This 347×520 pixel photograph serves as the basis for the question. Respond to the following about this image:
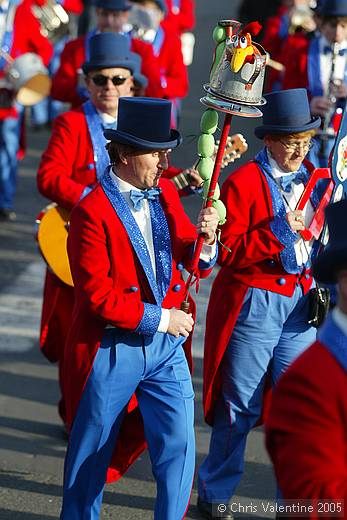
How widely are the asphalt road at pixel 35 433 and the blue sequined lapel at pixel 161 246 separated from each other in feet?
1.17

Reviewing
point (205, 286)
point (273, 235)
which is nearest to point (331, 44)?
point (205, 286)

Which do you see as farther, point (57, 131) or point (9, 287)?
point (9, 287)

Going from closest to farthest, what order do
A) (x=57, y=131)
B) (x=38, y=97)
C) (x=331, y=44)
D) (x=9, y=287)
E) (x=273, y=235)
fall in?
(x=273, y=235) → (x=57, y=131) → (x=331, y=44) → (x=9, y=287) → (x=38, y=97)

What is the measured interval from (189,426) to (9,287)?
4.82 metres

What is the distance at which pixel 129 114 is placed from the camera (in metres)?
4.86

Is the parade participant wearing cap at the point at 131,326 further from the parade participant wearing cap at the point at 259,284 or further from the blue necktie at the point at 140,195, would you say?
the parade participant wearing cap at the point at 259,284

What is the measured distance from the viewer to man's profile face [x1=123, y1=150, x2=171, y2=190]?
4.84m

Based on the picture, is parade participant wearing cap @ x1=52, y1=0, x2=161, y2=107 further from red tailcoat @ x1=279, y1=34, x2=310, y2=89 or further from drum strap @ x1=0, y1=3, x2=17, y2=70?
drum strap @ x1=0, y1=3, x2=17, y2=70

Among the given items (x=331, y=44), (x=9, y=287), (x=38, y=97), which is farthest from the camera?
(x=38, y=97)

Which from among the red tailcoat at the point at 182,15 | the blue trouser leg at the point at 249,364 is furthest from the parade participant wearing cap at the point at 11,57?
the blue trouser leg at the point at 249,364

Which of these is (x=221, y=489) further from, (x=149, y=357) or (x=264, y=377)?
(x=149, y=357)

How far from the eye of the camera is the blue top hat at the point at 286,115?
5.40 m

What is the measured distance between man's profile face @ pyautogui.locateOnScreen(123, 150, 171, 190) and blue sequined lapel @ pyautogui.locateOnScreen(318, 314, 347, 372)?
170cm

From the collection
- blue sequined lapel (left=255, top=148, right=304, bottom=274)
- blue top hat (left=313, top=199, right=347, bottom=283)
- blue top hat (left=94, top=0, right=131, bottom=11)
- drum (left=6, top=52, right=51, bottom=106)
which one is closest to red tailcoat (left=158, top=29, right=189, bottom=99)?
drum (left=6, top=52, right=51, bottom=106)
